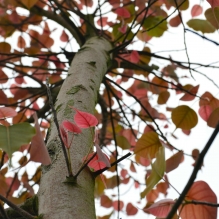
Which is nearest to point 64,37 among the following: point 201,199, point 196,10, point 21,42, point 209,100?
point 21,42

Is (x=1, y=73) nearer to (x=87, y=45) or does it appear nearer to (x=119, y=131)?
(x=87, y=45)

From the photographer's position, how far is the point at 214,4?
2.40ft

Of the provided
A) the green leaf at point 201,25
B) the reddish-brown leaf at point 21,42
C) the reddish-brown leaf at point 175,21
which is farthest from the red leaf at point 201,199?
the reddish-brown leaf at point 21,42

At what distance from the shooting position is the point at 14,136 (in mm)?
372

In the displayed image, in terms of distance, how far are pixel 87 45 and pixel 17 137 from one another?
0.81m

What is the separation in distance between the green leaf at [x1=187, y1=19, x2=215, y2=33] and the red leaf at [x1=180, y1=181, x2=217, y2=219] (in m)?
0.80

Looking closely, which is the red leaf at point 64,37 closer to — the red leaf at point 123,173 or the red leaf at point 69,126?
the red leaf at point 123,173

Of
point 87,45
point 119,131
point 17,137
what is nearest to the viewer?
point 17,137

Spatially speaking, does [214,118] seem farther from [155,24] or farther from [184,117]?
[155,24]

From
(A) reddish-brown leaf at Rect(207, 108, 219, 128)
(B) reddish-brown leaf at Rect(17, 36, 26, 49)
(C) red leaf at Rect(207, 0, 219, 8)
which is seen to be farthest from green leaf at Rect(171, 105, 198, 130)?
(B) reddish-brown leaf at Rect(17, 36, 26, 49)

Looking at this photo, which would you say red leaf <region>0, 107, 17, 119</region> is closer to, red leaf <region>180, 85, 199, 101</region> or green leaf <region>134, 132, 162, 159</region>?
green leaf <region>134, 132, 162, 159</region>

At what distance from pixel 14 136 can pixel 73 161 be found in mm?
189

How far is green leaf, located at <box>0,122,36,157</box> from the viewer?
1.17ft

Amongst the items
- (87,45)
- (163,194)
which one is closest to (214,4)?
(87,45)
